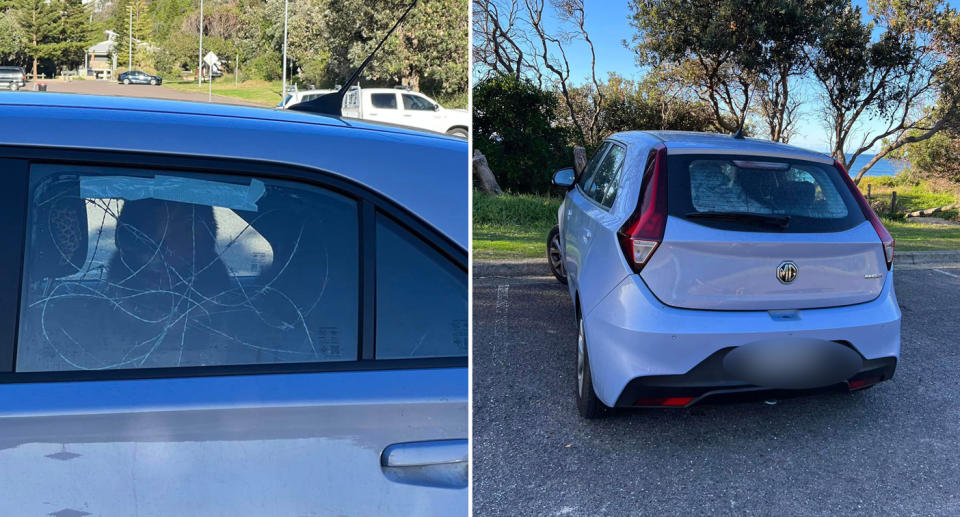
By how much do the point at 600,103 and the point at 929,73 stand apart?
1.96 m

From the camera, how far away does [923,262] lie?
20.3 feet

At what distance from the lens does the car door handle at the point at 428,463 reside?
126 centimetres

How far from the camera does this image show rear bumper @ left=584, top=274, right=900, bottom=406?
8.21ft

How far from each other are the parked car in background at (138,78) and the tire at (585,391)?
149 ft

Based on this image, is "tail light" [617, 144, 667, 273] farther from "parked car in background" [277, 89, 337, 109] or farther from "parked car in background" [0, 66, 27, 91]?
"parked car in background" [0, 66, 27, 91]

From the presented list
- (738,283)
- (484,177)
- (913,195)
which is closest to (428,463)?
(738,283)

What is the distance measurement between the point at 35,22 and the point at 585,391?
2138 cm

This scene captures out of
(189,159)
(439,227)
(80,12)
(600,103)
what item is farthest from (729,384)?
(80,12)

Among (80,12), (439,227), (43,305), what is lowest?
(43,305)

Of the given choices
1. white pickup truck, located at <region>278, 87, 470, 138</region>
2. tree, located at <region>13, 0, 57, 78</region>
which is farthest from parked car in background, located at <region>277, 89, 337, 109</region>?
tree, located at <region>13, 0, 57, 78</region>

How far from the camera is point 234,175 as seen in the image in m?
1.38

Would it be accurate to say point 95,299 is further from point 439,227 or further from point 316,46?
point 316,46

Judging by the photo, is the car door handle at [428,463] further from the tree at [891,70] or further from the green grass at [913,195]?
the green grass at [913,195]

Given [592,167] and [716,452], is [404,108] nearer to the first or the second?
[592,167]
